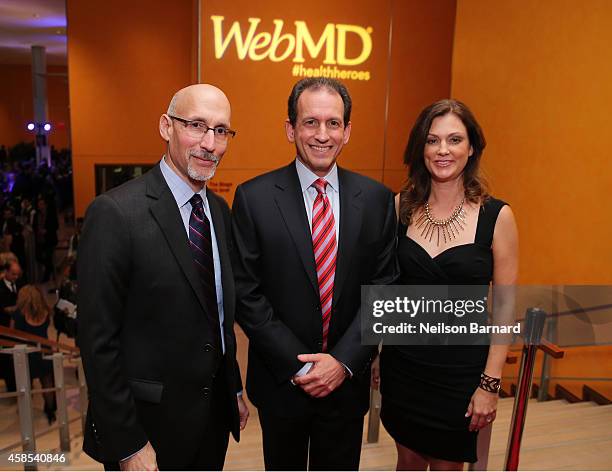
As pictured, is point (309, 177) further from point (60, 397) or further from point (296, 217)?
point (60, 397)

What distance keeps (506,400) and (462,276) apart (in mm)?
3438

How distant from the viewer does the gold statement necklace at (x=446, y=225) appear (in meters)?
2.30

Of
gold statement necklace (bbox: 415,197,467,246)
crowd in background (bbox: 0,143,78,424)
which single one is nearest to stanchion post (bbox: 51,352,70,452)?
crowd in background (bbox: 0,143,78,424)

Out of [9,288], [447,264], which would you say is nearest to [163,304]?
[447,264]

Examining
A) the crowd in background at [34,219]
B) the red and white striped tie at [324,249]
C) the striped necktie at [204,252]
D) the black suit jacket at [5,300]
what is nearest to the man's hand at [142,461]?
the striped necktie at [204,252]

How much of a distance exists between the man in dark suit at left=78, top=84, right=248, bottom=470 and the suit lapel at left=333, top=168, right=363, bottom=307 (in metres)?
0.42

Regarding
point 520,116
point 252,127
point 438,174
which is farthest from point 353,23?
point 438,174

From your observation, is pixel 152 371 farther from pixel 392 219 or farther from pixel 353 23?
pixel 353 23

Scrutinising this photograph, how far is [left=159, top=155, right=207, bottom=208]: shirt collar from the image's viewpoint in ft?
6.35

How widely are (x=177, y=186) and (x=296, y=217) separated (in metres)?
0.47

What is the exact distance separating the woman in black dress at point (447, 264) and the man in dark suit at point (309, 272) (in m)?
0.21

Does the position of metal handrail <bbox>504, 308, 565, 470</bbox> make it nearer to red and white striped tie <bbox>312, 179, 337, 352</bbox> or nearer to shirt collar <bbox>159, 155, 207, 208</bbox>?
red and white striped tie <bbox>312, 179, 337, 352</bbox>

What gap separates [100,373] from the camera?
68.9 inches

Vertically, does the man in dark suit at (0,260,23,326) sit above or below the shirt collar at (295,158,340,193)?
below
